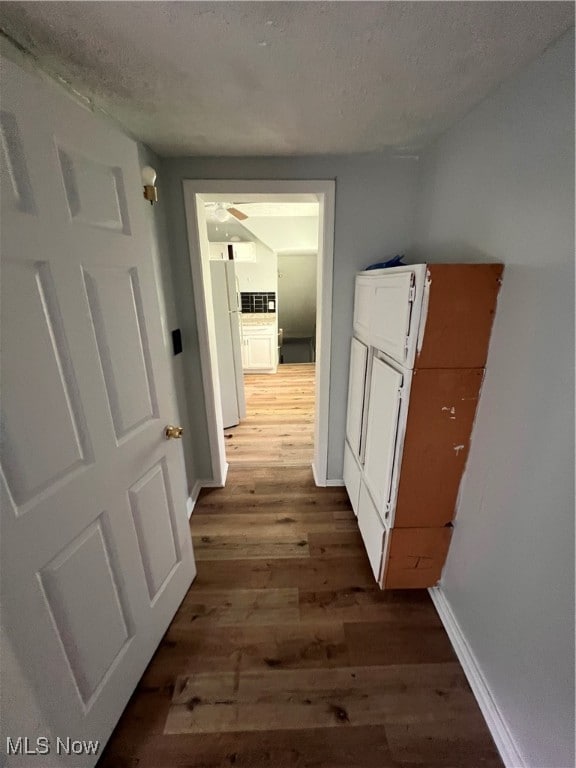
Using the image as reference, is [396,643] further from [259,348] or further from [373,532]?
[259,348]

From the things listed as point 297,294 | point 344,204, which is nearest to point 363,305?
point 344,204

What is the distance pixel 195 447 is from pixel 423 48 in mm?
2254

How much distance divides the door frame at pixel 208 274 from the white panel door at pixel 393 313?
511 mm

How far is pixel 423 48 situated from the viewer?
0.84 m

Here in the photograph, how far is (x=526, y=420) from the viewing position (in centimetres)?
93

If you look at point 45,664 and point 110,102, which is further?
point 110,102

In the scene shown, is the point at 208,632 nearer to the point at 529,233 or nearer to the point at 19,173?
the point at 19,173

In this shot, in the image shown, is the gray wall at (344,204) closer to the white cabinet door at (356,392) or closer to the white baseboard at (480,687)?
the white cabinet door at (356,392)

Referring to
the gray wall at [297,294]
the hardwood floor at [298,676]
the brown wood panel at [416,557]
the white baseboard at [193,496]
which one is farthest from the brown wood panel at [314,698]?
the gray wall at [297,294]

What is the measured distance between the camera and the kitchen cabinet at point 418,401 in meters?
1.04

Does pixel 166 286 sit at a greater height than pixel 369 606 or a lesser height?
greater

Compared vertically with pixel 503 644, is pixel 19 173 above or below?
above

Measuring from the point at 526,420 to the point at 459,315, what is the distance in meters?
0.41

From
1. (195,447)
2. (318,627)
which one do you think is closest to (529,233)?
(318,627)
